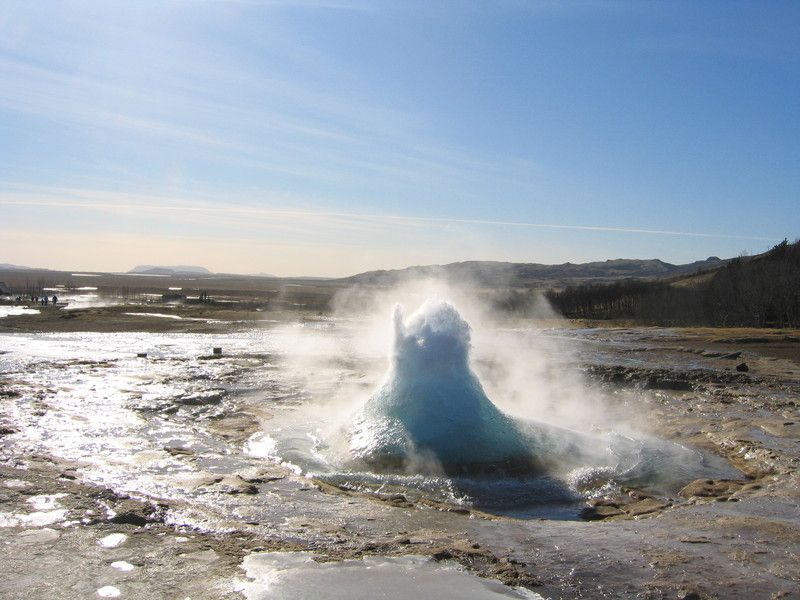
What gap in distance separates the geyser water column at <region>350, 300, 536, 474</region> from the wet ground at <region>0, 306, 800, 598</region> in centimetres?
51

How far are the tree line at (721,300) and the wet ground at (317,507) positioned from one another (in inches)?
930

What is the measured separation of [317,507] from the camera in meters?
5.44

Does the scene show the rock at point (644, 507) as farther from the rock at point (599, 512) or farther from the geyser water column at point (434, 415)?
the geyser water column at point (434, 415)

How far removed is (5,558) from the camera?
3943 millimetres

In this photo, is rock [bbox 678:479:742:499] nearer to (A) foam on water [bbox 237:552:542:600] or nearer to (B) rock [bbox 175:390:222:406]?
(A) foam on water [bbox 237:552:542:600]

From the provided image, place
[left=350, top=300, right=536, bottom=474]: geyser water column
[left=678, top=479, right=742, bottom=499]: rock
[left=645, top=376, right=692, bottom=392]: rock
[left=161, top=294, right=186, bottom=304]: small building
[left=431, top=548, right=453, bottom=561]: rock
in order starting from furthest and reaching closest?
1. [left=161, top=294, right=186, bottom=304]: small building
2. [left=645, top=376, right=692, bottom=392]: rock
3. [left=350, top=300, right=536, bottom=474]: geyser water column
4. [left=678, top=479, right=742, bottom=499]: rock
5. [left=431, top=548, right=453, bottom=561]: rock

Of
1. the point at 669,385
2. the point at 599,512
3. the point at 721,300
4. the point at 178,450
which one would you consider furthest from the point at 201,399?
the point at 721,300

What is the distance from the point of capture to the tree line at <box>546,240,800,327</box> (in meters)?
33.1

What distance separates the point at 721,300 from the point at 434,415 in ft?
110

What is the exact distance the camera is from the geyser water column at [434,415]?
703cm

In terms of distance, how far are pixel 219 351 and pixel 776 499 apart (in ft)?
48.8

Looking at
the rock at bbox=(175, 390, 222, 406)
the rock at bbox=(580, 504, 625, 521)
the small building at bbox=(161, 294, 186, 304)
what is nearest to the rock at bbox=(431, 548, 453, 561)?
the rock at bbox=(580, 504, 625, 521)

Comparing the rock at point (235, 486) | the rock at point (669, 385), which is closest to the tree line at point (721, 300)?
the rock at point (669, 385)

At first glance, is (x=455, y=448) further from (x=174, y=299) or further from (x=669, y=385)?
(x=174, y=299)
